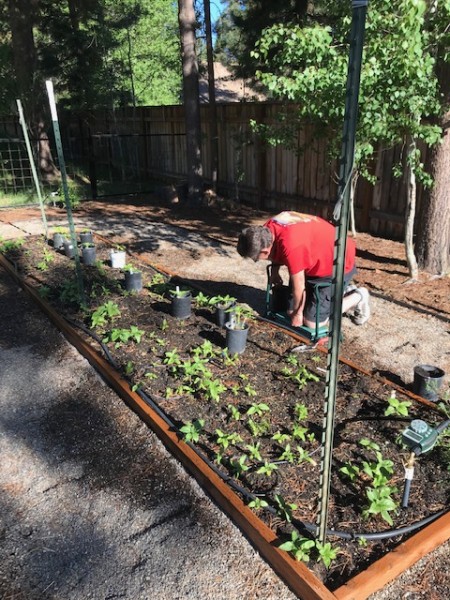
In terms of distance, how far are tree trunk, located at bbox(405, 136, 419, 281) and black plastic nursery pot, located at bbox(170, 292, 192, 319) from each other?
2719 mm

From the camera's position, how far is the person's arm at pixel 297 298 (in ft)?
12.0

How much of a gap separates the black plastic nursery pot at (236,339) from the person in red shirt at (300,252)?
512 mm

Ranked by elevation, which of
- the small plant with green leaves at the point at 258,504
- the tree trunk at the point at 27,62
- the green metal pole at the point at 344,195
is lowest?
the small plant with green leaves at the point at 258,504

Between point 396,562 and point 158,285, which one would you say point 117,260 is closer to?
point 158,285

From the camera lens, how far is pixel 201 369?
337cm

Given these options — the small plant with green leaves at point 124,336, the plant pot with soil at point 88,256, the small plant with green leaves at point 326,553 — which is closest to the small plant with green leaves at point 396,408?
the small plant with green leaves at point 326,553

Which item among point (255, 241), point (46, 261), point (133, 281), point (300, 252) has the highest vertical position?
point (255, 241)

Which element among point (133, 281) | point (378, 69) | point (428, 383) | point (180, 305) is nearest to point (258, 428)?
point (428, 383)

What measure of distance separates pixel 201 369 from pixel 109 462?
0.92 metres

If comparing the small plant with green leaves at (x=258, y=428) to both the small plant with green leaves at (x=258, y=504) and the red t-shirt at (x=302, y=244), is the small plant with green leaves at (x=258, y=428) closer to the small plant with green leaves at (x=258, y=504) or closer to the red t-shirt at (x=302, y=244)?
the small plant with green leaves at (x=258, y=504)

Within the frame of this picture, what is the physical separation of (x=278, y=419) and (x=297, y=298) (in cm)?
116

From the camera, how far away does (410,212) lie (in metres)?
5.30

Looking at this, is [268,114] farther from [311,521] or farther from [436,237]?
[311,521]

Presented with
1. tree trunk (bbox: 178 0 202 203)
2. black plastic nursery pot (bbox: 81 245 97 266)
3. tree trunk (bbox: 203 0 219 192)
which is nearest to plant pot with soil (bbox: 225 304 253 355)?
black plastic nursery pot (bbox: 81 245 97 266)
